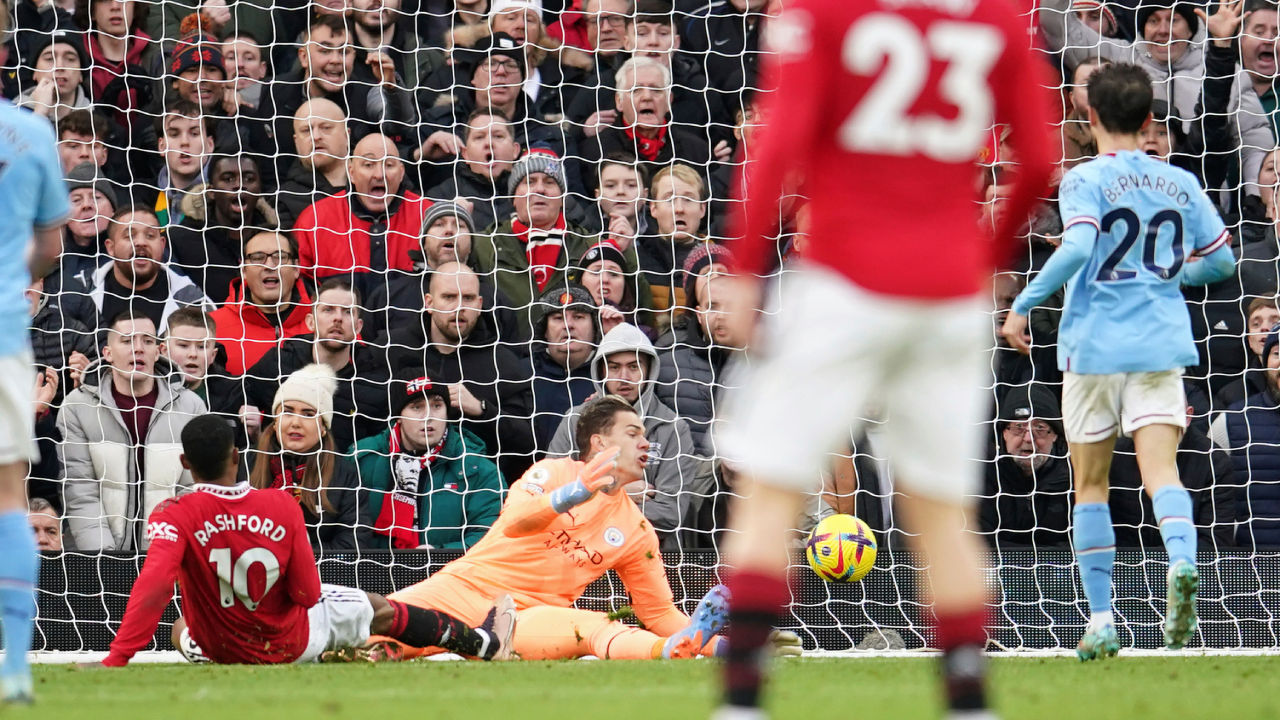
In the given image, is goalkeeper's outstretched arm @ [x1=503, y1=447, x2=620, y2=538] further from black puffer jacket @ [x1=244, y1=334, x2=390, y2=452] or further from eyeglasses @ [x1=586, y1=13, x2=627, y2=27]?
eyeglasses @ [x1=586, y1=13, x2=627, y2=27]

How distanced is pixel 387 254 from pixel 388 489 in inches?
60.3

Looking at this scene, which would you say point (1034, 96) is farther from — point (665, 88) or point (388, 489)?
point (665, 88)

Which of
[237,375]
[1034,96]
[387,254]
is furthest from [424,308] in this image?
[1034,96]

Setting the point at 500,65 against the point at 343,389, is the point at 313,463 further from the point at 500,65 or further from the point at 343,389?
the point at 500,65

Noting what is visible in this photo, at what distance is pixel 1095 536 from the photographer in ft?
17.4

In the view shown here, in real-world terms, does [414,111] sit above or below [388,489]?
above

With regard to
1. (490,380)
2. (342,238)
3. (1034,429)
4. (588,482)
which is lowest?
(1034,429)

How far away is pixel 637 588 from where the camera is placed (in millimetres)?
6746

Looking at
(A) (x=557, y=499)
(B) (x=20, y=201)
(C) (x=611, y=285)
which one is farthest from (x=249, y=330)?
(B) (x=20, y=201)

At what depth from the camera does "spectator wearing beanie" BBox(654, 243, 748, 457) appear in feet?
26.4

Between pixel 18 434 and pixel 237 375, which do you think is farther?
pixel 237 375

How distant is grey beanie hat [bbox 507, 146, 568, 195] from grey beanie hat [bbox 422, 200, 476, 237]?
324 mm

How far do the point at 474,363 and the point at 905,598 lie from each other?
8.54ft

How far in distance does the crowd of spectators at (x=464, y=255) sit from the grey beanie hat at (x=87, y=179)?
2 cm
